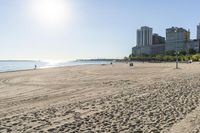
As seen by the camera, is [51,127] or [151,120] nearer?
[51,127]

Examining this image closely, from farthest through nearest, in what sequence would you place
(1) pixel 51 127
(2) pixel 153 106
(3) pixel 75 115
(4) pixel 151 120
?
(2) pixel 153 106
(3) pixel 75 115
(4) pixel 151 120
(1) pixel 51 127

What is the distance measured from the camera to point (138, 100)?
1380 centimetres

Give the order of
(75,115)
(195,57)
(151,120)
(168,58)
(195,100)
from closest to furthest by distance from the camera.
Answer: (151,120) → (75,115) → (195,100) → (195,57) → (168,58)

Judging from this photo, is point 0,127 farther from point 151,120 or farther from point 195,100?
point 195,100

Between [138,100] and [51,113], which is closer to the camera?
[51,113]

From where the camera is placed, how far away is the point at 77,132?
27.5 feet

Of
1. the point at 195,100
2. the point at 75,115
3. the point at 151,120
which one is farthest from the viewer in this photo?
the point at 195,100

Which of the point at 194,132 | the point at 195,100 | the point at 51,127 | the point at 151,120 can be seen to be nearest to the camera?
the point at 194,132

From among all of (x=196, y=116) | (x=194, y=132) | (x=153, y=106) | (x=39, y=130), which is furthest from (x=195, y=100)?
(x=39, y=130)

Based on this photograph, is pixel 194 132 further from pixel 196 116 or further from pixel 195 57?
pixel 195 57

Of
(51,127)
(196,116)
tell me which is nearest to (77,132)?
(51,127)

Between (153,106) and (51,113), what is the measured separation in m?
3.92

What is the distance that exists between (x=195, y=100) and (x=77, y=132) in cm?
682

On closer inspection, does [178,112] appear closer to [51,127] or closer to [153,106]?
[153,106]
